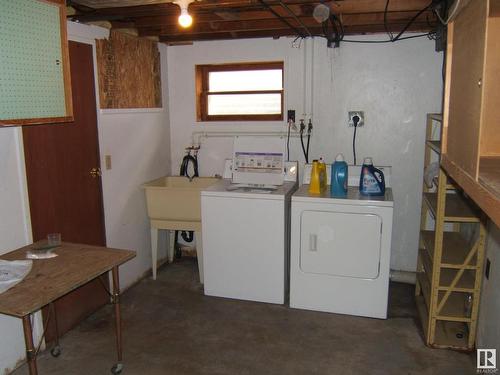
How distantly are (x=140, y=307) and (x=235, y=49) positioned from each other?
250 cm

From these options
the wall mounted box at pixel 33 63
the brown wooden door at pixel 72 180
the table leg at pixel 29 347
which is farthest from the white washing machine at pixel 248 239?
the table leg at pixel 29 347

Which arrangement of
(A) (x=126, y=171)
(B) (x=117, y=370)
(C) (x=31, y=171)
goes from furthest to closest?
(A) (x=126, y=171)
(C) (x=31, y=171)
(B) (x=117, y=370)

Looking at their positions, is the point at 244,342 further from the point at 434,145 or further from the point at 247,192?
the point at 434,145

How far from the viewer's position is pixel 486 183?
1.06m

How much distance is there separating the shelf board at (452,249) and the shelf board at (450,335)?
53 cm

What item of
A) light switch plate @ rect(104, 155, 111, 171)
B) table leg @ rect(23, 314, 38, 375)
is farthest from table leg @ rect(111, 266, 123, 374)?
light switch plate @ rect(104, 155, 111, 171)

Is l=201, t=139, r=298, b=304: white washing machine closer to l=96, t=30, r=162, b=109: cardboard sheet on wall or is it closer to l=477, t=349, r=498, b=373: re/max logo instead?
l=96, t=30, r=162, b=109: cardboard sheet on wall

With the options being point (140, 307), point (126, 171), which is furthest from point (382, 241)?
point (126, 171)

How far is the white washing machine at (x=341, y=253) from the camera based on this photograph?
315 cm

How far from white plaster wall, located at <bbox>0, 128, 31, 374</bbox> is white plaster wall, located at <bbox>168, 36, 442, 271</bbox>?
2142mm

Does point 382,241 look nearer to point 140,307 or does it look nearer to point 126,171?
point 140,307

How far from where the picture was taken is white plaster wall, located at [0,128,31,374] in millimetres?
2529

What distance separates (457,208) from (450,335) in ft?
2.88

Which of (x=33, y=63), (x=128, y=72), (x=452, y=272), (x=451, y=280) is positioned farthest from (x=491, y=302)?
(x=128, y=72)
